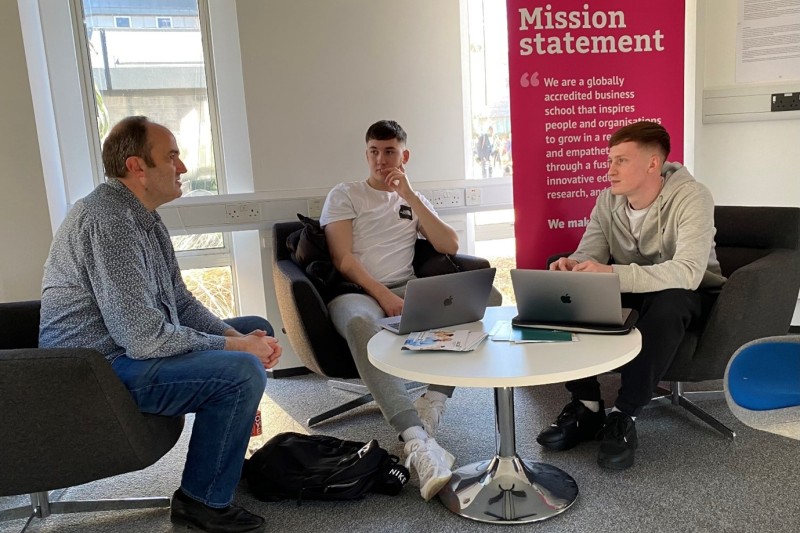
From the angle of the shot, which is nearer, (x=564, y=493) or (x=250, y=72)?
(x=564, y=493)

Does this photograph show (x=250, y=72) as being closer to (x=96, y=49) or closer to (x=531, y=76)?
(x=96, y=49)

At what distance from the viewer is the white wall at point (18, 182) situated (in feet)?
9.21

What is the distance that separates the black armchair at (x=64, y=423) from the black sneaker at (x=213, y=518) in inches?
9.0

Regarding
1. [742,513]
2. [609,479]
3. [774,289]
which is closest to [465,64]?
[774,289]

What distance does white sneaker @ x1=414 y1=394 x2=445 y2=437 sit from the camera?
241cm

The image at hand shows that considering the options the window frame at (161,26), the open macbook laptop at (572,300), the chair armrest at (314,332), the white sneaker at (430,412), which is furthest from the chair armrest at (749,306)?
the window frame at (161,26)

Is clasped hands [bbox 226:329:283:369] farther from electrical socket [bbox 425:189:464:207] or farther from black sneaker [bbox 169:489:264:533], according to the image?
electrical socket [bbox 425:189:464:207]

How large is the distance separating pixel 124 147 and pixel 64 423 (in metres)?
0.82

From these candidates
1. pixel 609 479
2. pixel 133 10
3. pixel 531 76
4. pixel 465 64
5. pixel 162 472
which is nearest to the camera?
pixel 609 479

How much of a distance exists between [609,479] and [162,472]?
161cm

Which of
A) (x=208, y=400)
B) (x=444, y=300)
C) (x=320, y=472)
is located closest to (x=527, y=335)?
(x=444, y=300)

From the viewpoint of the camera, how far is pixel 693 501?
6.61 feet

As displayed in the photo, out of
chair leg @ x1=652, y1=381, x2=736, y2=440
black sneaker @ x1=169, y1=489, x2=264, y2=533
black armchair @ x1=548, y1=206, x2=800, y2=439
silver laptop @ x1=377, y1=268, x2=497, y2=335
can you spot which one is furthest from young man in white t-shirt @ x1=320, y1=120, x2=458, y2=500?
chair leg @ x1=652, y1=381, x2=736, y2=440

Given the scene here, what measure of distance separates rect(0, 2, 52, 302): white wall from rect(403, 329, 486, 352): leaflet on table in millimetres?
1857
